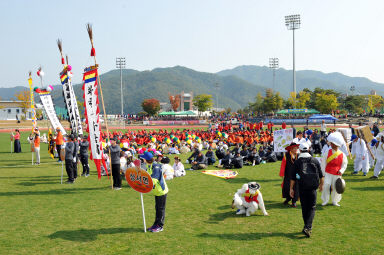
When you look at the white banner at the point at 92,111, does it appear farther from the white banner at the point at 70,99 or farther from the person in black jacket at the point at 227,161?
the person in black jacket at the point at 227,161

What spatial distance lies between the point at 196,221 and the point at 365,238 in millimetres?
3706

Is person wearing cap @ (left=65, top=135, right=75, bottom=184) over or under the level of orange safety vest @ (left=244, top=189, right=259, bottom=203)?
over

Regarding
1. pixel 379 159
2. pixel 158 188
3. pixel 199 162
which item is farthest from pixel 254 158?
pixel 158 188

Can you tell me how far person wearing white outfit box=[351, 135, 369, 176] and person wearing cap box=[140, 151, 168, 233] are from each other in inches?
376

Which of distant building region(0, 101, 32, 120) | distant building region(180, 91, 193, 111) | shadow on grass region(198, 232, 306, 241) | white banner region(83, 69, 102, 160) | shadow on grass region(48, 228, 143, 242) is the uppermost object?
distant building region(180, 91, 193, 111)

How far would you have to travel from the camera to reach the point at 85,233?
6582 mm

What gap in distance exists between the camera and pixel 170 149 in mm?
21484

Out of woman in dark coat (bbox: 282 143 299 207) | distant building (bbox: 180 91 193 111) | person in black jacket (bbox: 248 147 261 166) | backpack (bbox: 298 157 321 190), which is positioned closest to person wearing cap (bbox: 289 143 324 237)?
backpack (bbox: 298 157 321 190)

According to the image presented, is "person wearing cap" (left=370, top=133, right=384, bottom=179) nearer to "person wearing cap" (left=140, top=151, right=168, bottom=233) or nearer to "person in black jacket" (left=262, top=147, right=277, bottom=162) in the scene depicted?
"person in black jacket" (left=262, top=147, right=277, bottom=162)

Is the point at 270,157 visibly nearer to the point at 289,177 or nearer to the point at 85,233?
the point at 289,177

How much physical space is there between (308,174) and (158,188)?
127 inches

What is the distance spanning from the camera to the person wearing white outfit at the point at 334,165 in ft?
25.0

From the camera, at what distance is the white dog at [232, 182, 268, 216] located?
751cm

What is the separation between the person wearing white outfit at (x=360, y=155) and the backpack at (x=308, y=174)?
740cm
